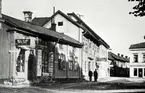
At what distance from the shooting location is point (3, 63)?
14.4 meters

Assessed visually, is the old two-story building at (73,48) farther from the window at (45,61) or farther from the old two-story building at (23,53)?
the old two-story building at (23,53)

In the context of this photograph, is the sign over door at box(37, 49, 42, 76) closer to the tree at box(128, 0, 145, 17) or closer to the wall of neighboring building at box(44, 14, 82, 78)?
the wall of neighboring building at box(44, 14, 82, 78)

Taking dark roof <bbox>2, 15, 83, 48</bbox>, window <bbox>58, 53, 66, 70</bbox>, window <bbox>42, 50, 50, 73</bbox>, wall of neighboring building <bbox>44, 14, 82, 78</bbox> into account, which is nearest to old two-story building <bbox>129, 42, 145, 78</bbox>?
wall of neighboring building <bbox>44, 14, 82, 78</bbox>

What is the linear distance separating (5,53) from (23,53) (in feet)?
5.15

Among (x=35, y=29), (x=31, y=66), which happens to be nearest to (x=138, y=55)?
(x=35, y=29)

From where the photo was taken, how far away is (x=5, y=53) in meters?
14.5

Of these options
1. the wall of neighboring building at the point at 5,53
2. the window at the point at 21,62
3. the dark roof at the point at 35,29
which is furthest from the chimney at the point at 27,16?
the wall of neighboring building at the point at 5,53

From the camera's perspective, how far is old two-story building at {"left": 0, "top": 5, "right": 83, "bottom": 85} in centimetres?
1448

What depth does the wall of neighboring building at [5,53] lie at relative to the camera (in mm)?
14281

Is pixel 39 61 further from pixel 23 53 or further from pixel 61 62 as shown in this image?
pixel 61 62

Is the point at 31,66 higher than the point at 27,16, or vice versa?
the point at 27,16

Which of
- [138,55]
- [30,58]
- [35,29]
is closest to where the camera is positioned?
[30,58]

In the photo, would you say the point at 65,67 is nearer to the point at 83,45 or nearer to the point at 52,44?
the point at 52,44

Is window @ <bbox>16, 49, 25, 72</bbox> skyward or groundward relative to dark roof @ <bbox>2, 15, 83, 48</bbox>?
groundward
